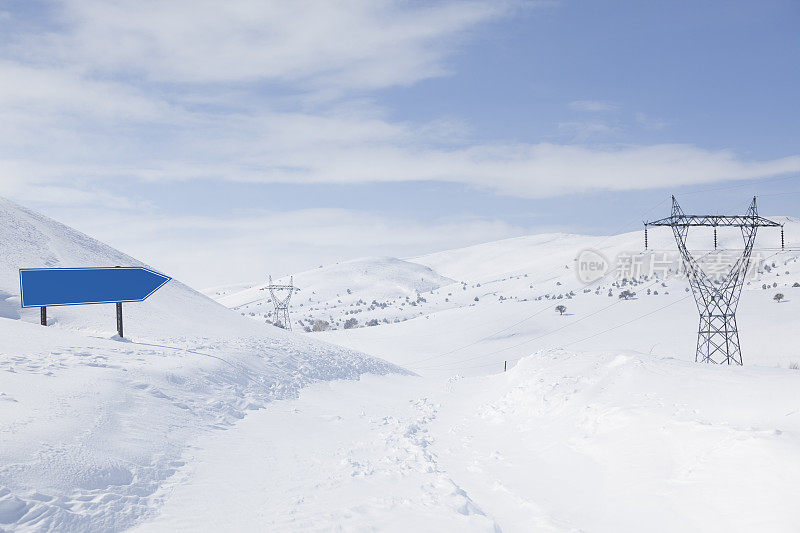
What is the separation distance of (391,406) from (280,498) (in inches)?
346

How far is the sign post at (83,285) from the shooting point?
14.1 meters

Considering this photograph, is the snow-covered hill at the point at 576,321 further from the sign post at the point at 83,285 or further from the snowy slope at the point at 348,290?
the sign post at the point at 83,285

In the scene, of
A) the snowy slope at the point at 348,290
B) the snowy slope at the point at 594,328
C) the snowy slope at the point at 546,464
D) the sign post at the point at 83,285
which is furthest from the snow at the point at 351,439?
the snowy slope at the point at 348,290

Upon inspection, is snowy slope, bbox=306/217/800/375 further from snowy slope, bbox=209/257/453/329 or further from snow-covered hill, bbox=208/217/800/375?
snowy slope, bbox=209/257/453/329

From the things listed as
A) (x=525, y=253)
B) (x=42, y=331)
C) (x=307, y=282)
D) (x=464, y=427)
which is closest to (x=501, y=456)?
(x=464, y=427)

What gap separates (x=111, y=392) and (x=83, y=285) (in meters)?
6.50

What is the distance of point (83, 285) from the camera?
14.7m

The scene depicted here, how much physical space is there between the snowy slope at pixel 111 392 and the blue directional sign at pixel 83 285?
839mm

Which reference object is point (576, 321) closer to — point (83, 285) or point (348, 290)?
point (83, 285)

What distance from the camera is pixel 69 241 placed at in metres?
26.1

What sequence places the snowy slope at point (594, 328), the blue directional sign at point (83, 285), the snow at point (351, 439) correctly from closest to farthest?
the snow at point (351, 439) < the blue directional sign at point (83, 285) < the snowy slope at point (594, 328)

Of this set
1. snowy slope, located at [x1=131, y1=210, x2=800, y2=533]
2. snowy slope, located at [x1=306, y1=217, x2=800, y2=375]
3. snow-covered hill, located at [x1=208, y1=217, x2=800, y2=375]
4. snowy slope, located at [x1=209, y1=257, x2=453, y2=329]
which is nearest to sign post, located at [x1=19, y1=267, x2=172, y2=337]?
snowy slope, located at [x1=131, y1=210, x2=800, y2=533]

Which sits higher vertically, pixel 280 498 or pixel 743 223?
pixel 743 223

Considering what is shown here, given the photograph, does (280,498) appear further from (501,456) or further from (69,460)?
(501,456)
